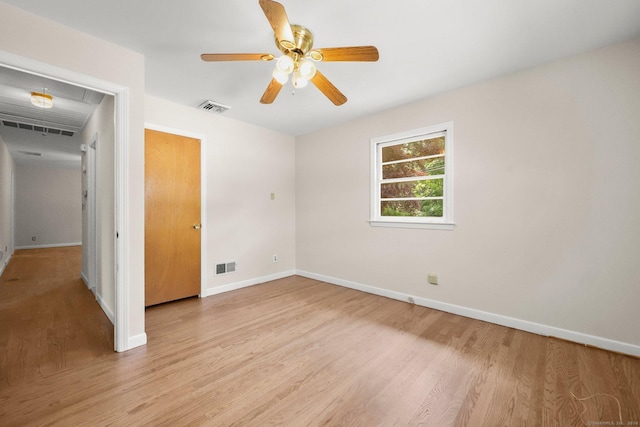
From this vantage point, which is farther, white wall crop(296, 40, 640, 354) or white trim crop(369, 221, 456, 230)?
white trim crop(369, 221, 456, 230)

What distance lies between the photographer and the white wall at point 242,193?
3584mm

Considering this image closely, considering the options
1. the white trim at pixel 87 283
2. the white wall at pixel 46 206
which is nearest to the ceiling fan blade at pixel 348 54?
the white trim at pixel 87 283

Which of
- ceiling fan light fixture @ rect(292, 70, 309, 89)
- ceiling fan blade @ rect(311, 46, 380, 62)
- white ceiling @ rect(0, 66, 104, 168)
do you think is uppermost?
white ceiling @ rect(0, 66, 104, 168)

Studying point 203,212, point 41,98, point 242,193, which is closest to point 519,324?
point 242,193

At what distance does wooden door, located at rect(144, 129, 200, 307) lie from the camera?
315cm

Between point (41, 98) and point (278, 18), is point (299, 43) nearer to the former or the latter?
point (278, 18)

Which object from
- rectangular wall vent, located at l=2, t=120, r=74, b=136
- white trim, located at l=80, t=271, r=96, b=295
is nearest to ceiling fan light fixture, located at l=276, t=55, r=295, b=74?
white trim, located at l=80, t=271, r=96, b=295

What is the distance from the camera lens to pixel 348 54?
5.75 feet

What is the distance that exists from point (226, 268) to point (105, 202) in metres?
1.64

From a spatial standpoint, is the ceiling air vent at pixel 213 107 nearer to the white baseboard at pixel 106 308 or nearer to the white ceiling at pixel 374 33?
the white ceiling at pixel 374 33

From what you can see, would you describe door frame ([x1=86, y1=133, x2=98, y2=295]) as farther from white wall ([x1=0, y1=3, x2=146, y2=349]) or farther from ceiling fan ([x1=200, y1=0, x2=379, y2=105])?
ceiling fan ([x1=200, y1=0, x2=379, y2=105])

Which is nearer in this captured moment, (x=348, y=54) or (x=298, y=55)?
(x=348, y=54)

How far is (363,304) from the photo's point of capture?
328 centimetres

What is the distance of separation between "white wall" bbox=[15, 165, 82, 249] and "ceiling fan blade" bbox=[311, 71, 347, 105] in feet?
33.5
